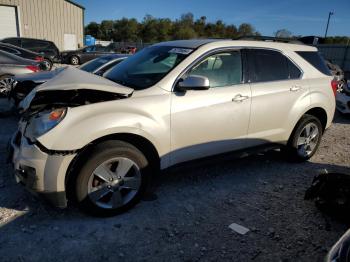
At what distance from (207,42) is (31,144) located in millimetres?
2259

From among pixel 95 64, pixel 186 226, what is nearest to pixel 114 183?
pixel 186 226

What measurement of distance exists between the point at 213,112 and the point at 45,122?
1773 mm

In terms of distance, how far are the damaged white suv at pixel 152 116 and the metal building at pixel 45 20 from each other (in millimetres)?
25327

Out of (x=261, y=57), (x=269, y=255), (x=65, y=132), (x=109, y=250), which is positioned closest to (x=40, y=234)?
(x=109, y=250)

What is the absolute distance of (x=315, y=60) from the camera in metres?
4.77

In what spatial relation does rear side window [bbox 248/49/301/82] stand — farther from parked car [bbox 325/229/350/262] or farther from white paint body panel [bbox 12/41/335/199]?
parked car [bbox 325/229/350/262]

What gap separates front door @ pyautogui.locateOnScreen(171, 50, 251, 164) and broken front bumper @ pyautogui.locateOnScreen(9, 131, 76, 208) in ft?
3.85

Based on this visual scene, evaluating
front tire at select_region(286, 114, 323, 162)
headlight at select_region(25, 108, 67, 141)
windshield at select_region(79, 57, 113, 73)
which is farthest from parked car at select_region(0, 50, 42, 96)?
front tire at select_region(286, 114, 323, 162)

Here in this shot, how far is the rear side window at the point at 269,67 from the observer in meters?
4.02

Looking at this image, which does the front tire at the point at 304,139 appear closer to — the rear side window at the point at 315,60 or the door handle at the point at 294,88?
the door handle at the point at 294,88

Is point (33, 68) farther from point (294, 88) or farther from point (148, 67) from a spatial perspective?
point (294, 88)

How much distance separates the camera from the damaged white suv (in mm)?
2846

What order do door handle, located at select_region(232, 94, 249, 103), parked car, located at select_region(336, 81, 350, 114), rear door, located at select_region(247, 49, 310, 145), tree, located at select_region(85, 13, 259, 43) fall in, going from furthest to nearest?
1. tree, located at select_region(85, 13, 259, 43)
2. parked car, located at select_region(336, 81, 350, 114)
3. rear door, located at select_region(247, 49, 310, 145)
4. door handle, located at select_region(232, 94, 249, 103)

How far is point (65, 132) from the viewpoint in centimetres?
278
